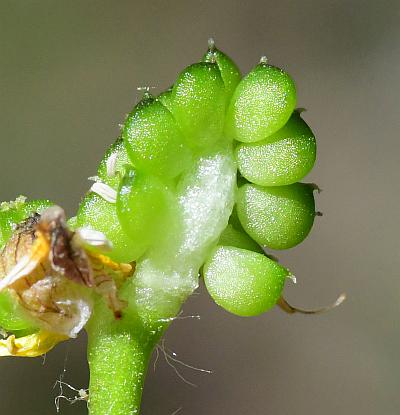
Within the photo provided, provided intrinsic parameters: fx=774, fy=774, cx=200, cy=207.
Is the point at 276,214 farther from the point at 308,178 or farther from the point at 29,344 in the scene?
the point at 308,178

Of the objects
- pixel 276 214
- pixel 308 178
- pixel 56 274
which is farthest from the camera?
pixel 308 178

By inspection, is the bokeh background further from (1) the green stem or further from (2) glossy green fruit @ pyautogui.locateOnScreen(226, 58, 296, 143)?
(2) glossy green fruit @ pyautogui.locateOnScreen(226, 58, 296, 143)

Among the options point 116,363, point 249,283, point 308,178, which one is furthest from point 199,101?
point 308,178

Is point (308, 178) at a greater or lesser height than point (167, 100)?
lesser

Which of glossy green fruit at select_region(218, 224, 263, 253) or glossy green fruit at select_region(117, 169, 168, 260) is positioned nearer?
glossy green fruit at select_region(117, 169, 168, 260)

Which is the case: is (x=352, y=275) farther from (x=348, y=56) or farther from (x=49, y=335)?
(x=49, y=335)

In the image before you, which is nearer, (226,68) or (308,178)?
(226,68)

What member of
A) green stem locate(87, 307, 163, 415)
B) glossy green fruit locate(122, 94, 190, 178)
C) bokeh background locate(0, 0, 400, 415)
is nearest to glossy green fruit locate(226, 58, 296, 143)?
glossy green fruit locate(122, 94, 190, 178)

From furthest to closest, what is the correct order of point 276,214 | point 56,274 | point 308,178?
point 308,178
point 276,214
point 56,274
